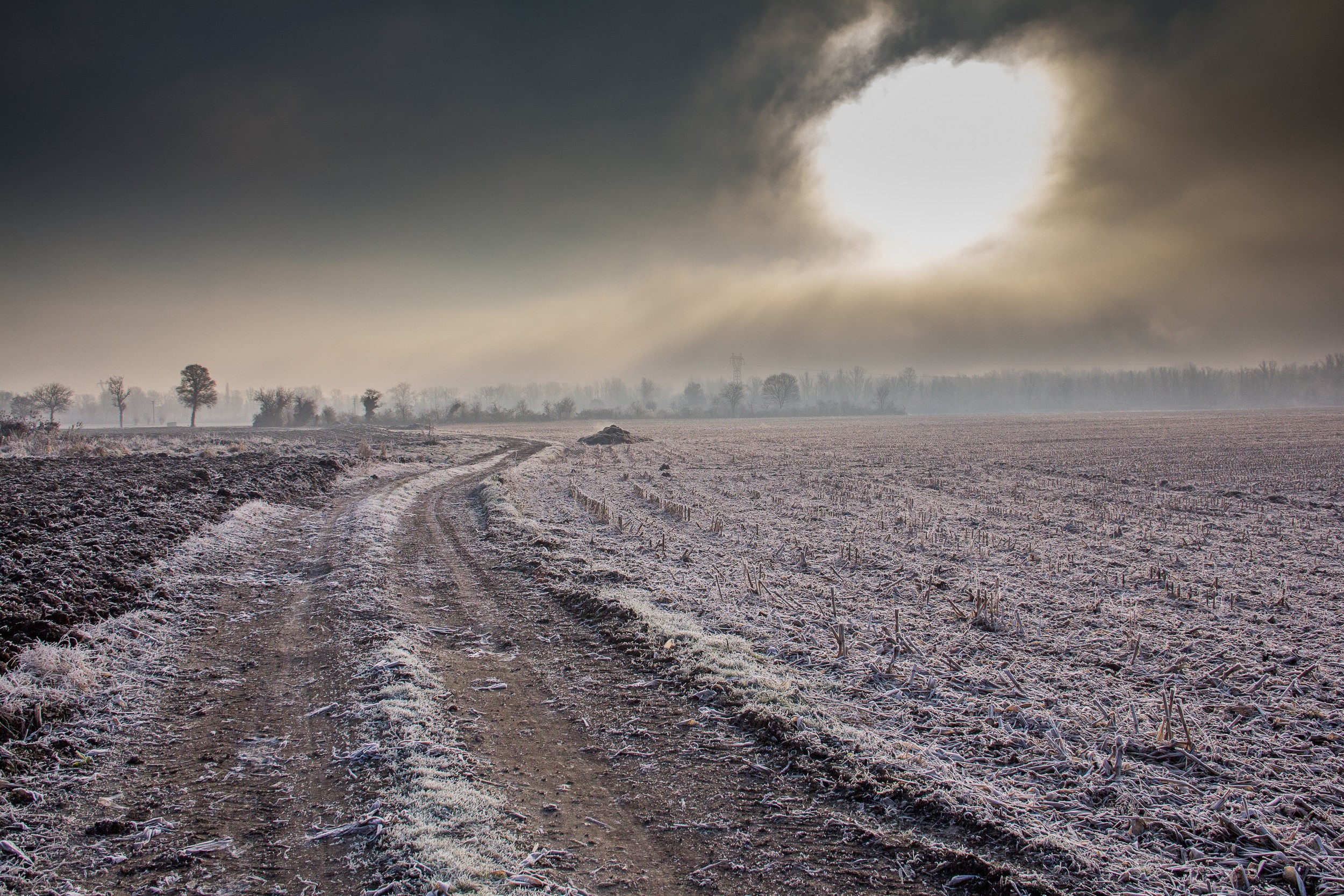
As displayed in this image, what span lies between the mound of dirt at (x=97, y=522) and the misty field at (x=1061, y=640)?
765cm

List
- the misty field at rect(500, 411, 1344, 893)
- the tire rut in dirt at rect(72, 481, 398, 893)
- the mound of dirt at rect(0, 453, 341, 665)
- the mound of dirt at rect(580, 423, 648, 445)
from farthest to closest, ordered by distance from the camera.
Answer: the mound of dirt at rect(580, 423, 648, 445) < the mound of dirt at rect(0, 453, 341, 665) < the misty field at rect(500, 411, 1344, 893) < the tire rut in dirt at rect(72, 481, 398, 893)

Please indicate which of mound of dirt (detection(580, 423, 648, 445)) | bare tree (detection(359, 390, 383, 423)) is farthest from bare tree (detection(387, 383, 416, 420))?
mound of dirt (detection(580, 423, 648, 445))

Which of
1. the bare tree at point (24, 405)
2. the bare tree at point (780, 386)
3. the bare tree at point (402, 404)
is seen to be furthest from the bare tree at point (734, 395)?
the bare tree at point (24, 405)

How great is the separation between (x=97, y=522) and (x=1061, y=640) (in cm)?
1896

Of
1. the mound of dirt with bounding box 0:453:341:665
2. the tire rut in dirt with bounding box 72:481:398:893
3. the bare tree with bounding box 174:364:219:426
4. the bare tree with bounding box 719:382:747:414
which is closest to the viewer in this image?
the tire rut in dirt with bounding box 72:481:398:893

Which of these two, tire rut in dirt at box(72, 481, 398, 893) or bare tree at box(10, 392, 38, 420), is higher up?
bare tree at box(10, 392, 38, 420)

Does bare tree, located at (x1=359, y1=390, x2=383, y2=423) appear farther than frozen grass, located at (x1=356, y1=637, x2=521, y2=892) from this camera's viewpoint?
Yes

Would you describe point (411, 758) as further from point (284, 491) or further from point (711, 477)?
point (711, 477)

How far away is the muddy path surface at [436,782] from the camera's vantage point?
4062mm

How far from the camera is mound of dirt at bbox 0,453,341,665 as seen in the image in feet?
28.0

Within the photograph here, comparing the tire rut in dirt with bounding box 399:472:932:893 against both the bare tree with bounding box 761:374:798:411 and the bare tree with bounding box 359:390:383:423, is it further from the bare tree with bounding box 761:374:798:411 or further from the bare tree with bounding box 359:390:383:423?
the bare tree with bounding box 761:374:798:411

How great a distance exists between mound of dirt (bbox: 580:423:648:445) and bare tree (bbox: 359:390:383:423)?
6207 centimetres

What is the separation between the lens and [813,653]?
25.6 feet

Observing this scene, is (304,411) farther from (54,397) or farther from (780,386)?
(780,386)
